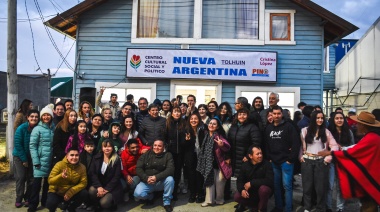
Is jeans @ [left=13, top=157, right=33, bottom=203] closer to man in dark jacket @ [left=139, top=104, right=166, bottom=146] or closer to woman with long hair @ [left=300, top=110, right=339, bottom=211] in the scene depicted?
man in dark jacket @ [left=139, top=104, right=166, bottom=146]

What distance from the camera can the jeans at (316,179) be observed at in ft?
15.3

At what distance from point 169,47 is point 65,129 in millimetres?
5221

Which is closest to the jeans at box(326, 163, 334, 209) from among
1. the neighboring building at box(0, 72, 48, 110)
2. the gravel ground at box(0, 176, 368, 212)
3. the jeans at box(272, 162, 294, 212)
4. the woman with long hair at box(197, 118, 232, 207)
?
the gravel ground at box(0, 176, 368, 212)

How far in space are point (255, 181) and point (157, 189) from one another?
5.21 feet

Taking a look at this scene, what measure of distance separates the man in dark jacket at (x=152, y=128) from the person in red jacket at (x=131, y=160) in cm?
23

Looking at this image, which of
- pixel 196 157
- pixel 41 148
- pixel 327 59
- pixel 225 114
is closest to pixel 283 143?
pixel 225 114

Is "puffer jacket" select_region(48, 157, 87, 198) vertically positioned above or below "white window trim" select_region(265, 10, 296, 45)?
below

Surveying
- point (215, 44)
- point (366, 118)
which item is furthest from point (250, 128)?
point (215, 44)

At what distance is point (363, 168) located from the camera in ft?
13.4

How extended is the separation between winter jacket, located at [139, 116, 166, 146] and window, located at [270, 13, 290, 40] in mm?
5420

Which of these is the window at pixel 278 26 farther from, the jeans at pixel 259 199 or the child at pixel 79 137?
the child at pixel 79 137

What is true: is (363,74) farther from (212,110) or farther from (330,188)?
(330,188)

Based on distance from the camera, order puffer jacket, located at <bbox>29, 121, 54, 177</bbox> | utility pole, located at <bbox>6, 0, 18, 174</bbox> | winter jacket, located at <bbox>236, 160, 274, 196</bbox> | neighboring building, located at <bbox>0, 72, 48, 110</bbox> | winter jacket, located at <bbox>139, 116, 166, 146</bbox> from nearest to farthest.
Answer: winter jacket, located at <bbox>236, 160, 274, 196</bbox>, puffer jacket, located at <bbox>29, 121, 54, 177</bbox>, winter jacket, located at <bbox>139, 116, 166, 146</bbox>, utility pole, located at <bbox>6, 0, 18, 174</bbox>, neighboring building, located at <bbox>0, 72, 48, 110</bbox>

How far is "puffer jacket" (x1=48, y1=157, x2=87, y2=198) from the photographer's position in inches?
182
